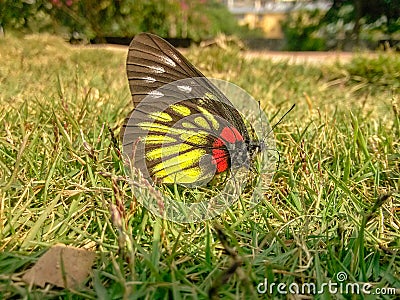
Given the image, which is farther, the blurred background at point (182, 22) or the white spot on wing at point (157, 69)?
the blurred background at point (182, 22)

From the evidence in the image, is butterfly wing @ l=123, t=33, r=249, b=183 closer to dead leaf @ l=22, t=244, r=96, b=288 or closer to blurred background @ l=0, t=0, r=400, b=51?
dead leaf @ l=22, t=244, r=96, b=288

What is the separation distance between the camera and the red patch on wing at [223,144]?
3.38 feet

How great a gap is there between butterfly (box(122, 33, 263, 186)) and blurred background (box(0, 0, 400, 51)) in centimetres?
301

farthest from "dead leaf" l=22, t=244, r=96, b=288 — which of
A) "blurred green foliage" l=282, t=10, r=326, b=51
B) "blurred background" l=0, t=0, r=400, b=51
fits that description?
"blurred green foliage" l=282, t=10, r=326, b=51

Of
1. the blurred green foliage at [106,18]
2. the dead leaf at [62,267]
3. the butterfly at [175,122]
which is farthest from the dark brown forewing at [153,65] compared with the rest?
the blurred green foliage at [106,18]

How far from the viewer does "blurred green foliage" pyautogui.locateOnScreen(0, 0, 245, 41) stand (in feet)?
17.8

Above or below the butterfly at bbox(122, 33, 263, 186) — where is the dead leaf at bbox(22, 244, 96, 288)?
below

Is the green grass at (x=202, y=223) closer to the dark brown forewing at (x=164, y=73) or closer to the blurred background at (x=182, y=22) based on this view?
the dark brown forewing at (x=164, y=73)

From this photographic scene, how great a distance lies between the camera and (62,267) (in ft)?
2.23

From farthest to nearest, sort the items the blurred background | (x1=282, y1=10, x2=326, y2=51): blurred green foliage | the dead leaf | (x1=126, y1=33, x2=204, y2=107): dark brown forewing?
(x1=282, y1=10, x2=326, y2=51): blurred green foliage → the blurred background → (x1=126, y1=33, x2=204, y2=107): dark brown forewing → the dead leaf

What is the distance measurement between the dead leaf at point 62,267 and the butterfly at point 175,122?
11.6 inches

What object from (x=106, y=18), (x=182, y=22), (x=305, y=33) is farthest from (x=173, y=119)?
(x=305, y=33)

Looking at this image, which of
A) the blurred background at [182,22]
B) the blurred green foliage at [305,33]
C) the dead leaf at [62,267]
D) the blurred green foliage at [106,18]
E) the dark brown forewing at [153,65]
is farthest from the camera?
the blurred green foliage at [305,33]

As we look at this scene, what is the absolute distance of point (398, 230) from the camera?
92 cm
